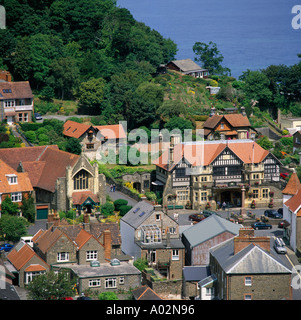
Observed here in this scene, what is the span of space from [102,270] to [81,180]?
1845 cm

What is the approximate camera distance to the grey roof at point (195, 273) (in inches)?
1663

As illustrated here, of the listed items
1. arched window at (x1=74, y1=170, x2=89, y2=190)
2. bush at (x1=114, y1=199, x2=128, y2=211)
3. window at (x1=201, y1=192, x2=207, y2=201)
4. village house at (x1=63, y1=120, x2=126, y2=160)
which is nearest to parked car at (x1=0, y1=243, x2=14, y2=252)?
arched window at (x1=74, y1=170, x2=89, y2=190)

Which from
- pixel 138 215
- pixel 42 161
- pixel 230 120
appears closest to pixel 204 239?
pixel 138 215

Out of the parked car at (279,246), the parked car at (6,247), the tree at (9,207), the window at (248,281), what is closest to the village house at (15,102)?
the tree at (9,207)

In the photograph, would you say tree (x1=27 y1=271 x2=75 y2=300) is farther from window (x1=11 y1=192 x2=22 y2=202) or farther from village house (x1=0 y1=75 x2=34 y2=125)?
village house (x1=0 y1=75 x2=34 y2=125)

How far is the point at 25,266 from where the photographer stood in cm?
4259

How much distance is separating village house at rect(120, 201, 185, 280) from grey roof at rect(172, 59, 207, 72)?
53.7m

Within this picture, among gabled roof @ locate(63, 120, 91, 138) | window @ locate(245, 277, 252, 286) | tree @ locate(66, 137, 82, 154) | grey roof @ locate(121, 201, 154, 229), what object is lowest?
A: window @ locate(245, 277, 252, 286)

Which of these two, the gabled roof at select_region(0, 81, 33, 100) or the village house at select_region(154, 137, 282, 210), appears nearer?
the village house at select_region(154, 137, 282, 210)

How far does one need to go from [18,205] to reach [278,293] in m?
27.5

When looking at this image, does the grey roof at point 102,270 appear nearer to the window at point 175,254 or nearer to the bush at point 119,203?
the window at point 175,254

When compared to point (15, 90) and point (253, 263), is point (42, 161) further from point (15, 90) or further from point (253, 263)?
point (253, 263)

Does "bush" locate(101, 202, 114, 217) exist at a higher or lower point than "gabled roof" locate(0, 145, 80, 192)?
lower

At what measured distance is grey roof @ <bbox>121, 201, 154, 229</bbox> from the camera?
4956 cm
